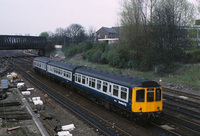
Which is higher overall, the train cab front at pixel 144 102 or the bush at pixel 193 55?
the bush at pixel 193 55

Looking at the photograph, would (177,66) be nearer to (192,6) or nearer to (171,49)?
(171,49)

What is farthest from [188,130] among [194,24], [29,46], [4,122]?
[29,46]

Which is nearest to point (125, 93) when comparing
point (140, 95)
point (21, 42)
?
point (140, 95)

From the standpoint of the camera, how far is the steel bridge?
46706mm

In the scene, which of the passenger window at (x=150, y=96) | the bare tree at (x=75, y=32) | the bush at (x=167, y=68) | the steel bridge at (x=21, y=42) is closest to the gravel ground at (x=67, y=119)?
the passenger window at (x=150, y=96)

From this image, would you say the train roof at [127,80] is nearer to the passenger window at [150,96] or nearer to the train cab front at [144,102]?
the train cab front at [144,102]

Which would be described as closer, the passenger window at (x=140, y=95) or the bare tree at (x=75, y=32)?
the passenger window at (x=140, y=95)

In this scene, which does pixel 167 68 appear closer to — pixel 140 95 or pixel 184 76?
pixel 184 76

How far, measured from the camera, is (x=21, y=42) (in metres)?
50.6

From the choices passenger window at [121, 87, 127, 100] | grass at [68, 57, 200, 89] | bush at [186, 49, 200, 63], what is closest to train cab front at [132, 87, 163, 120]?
passenger window at [121, 87, 127, 100]

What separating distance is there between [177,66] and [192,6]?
30.1ft

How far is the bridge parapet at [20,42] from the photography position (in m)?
46.6

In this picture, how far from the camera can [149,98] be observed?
471 inches

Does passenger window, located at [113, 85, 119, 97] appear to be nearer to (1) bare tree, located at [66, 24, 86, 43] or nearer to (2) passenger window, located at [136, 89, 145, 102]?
(2) passenger window, located at [136, 89, 145, 102]
